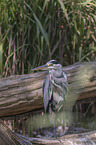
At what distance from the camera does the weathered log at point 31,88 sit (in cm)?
134

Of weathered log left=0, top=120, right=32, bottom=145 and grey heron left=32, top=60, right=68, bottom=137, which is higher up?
grey heron left=32, top=60, right=68, bottom=137

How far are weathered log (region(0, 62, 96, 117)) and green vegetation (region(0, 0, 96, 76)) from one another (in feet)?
0.79

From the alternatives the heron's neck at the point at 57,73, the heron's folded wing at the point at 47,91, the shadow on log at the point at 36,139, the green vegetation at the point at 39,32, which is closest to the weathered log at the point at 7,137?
the shadow on log at the point at 36,139

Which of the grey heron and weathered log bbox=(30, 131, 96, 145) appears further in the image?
the grey heron

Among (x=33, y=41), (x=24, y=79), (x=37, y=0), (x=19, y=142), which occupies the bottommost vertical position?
(x=19, y=142)

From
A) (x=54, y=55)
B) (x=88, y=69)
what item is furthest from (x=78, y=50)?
(x=88, y=69)

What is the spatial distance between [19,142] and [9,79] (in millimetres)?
544

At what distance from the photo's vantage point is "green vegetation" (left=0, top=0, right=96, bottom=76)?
155 centimetres

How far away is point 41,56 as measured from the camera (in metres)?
1.58

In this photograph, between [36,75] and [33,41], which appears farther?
[33,41]

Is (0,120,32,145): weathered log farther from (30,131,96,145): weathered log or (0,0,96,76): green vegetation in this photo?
(0,0,96,76): green vegetation

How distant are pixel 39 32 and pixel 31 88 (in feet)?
1.59

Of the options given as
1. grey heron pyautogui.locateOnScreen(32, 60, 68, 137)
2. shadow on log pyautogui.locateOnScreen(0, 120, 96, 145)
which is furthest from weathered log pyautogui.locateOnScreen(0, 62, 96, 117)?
shadow on log pyautogui.locateOnScreen(0, 120, 96, 145)

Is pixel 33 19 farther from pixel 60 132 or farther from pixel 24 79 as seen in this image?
pixel 60 132
